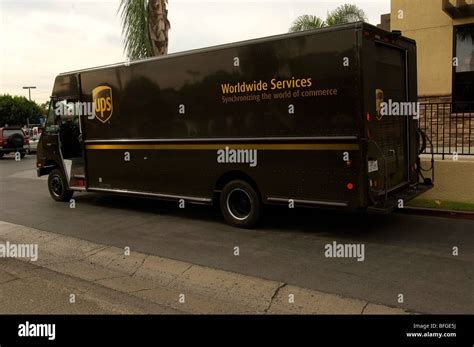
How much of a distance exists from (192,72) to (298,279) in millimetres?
4260

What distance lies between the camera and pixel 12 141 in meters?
27.7

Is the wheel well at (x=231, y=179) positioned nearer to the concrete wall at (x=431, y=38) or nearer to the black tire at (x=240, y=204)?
the black tire at (x=240, y=204)

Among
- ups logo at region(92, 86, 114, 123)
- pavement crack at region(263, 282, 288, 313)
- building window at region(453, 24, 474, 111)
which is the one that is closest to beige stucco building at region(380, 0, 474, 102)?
building window at region(453, 24, 474, 111)

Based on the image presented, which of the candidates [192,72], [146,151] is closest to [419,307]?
[192,72]

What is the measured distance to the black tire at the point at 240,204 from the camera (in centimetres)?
776

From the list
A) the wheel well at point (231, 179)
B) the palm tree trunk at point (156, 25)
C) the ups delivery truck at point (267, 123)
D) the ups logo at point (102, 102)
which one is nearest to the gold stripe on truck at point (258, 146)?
the ups delivery truck at point (267, 123)

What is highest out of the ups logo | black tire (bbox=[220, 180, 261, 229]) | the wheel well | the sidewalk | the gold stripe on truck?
the ups logo

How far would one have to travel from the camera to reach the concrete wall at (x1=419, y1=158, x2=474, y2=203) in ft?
28.4

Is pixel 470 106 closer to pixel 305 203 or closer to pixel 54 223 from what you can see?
pixel 305 203

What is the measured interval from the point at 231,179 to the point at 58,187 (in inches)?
207

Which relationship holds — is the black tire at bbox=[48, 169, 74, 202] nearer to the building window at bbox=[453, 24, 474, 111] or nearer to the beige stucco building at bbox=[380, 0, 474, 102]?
the beige stucco building at bbox=[380, 0, 474, 102]

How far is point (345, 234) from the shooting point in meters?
7.33

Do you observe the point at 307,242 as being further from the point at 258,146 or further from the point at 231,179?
the point at 231,179
